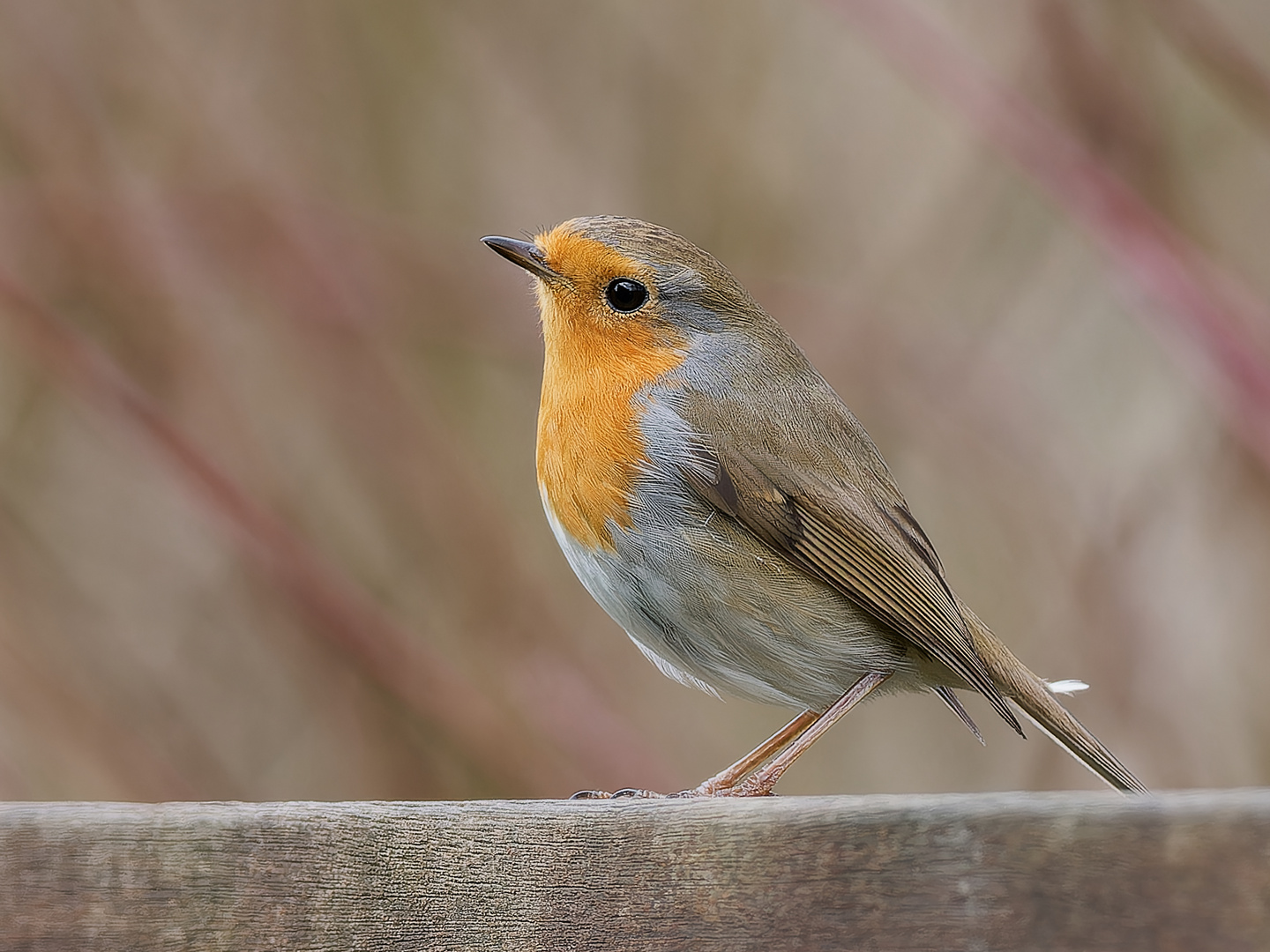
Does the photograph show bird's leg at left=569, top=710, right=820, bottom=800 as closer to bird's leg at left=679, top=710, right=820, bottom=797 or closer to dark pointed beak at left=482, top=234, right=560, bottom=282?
bird's leg at left=679, top=710, right=820, bottom=797

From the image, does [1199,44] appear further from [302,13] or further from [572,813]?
[302,13]

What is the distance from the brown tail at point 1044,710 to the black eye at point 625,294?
75 centimetres

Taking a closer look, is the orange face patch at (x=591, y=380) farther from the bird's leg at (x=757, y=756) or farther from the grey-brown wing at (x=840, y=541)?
the bird's leg at (x=757, y=756)

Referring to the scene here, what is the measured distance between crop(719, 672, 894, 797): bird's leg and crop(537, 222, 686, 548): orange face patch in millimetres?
424

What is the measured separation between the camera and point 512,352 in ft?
11.2

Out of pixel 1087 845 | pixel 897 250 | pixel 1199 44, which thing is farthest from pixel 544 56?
pixel 1087 845

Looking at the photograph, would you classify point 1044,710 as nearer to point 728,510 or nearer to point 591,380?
point 728,510

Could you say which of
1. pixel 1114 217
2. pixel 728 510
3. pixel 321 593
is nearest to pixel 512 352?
pixel 321 593

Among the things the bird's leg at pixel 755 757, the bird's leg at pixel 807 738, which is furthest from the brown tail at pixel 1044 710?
the bird's leg at pixel 755 757

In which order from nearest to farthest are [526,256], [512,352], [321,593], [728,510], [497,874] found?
[497,874], [728,510], [526,256], [321,593], [512,352]

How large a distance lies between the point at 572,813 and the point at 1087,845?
0.49 meters

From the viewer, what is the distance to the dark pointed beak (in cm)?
237

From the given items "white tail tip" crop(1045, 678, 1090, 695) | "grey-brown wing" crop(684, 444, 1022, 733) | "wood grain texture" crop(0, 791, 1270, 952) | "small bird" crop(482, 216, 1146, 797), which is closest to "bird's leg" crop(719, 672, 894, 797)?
"small bird" crop(482, 216, 1146, 797)

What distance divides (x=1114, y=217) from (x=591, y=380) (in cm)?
89
